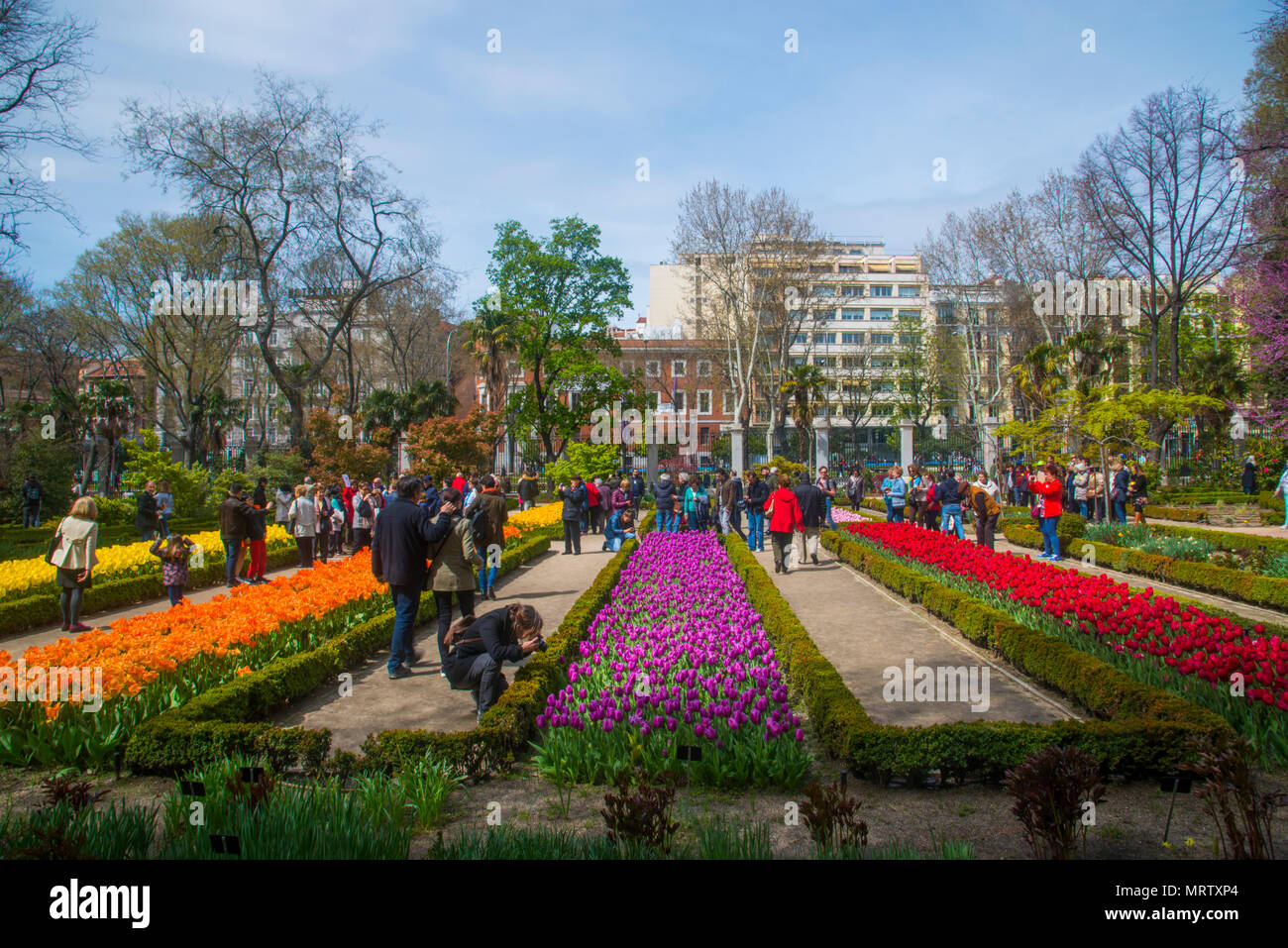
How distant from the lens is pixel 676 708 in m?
5.06

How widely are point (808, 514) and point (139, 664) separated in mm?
10455

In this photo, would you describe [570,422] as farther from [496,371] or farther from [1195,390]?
[1195,390]

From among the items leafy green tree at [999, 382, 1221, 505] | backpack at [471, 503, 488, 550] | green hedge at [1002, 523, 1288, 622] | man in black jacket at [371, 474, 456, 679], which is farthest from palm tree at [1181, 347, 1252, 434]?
man in black jacket at [371, 474, 456, 679]

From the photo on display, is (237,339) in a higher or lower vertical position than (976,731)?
higher

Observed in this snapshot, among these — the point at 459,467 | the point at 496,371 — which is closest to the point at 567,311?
the point at 496,371

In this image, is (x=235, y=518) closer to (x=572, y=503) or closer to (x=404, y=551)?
(x=404, y=551)

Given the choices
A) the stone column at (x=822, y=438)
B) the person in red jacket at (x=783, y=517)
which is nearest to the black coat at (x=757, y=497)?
the person in red jacket at (x=783, y=517)

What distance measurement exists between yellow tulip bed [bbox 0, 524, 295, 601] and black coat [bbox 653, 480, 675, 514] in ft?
25.1

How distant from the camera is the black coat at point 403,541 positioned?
6934 mm

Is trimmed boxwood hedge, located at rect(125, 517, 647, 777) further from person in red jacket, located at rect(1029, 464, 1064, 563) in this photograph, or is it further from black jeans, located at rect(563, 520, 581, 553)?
person in red jacket, located at rect(1029, 464, 1064, 563)

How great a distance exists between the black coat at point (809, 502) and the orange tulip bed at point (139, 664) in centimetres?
759

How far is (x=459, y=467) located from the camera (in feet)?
103
